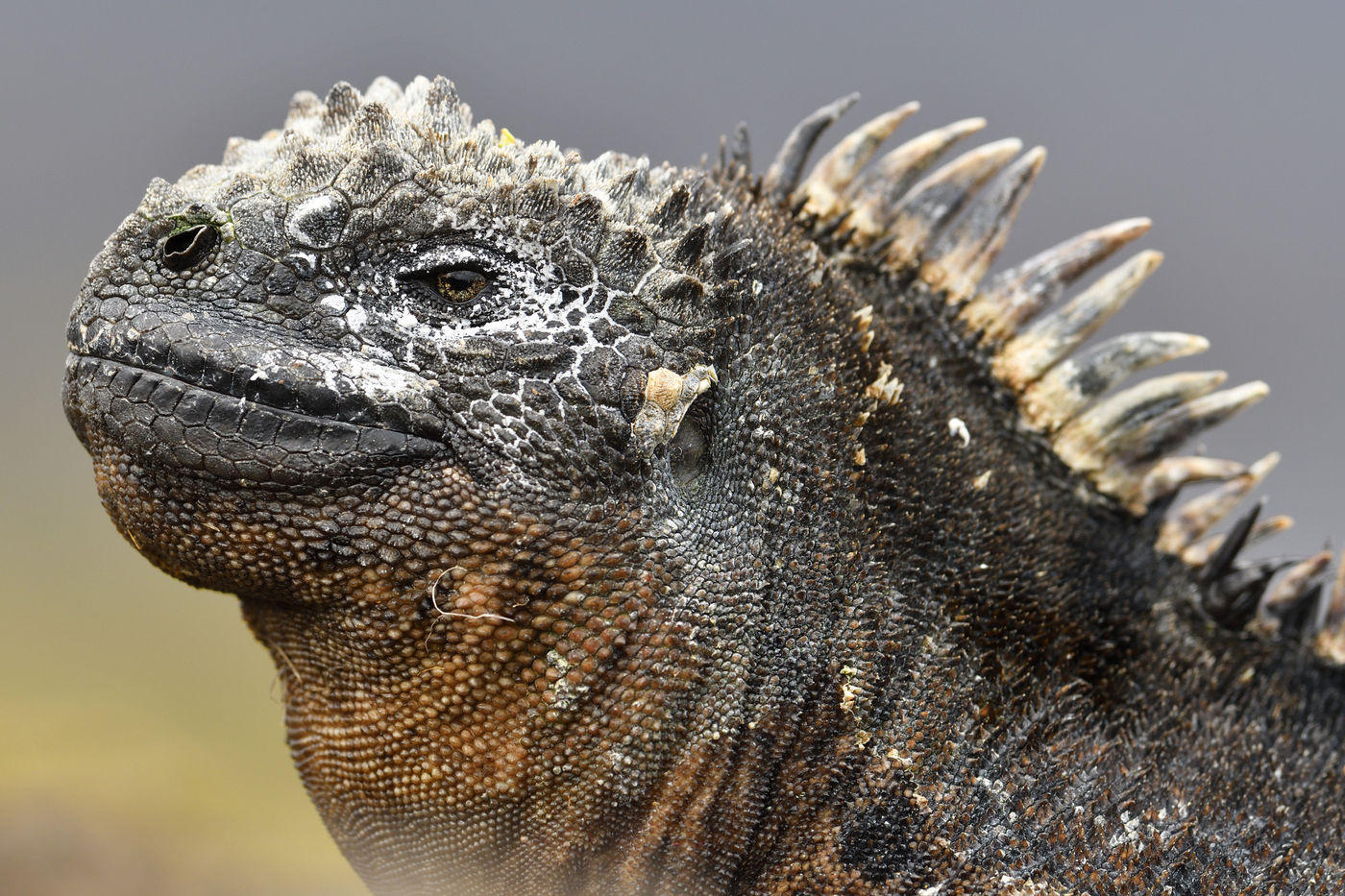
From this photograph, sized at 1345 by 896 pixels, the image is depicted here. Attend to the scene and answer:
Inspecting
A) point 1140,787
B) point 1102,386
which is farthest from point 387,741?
point 1102,386

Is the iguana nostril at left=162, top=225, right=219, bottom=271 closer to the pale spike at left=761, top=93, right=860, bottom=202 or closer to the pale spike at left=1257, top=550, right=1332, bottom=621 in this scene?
the pale spike at left=761, top=93, right=860, bottom=202

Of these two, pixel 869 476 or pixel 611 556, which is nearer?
pixel 611 556

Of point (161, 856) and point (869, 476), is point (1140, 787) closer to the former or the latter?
point (869, 476)

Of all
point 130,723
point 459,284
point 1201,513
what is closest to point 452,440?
point 459,284

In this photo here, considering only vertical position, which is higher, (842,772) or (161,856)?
(842,772)

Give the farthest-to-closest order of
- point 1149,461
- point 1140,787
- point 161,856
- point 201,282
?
point 161,856 → point 1149,461 → point 1140,787 → point 201,282

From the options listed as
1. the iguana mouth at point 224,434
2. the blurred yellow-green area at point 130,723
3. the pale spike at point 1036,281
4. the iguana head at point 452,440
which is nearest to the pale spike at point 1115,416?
the pale spike at point 1036,281
